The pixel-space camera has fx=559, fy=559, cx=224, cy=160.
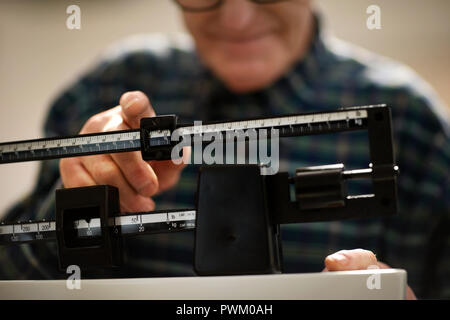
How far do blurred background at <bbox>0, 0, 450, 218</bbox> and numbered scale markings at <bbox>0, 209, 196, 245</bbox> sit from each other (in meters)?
0.71

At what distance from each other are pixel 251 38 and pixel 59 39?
1.83ft

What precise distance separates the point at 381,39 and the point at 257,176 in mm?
738

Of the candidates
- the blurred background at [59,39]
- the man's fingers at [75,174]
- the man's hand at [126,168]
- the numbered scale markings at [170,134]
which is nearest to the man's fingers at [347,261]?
the numbered scale markings at [170,134]

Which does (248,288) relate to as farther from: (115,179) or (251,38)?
(251,38)

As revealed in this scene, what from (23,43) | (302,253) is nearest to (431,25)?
(302,253)

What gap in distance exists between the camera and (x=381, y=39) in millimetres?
1271

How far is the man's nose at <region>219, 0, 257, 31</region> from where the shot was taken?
4.25 ft

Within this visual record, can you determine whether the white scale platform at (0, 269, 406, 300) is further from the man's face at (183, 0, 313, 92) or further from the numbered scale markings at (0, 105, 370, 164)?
the man's face at (183, 0, 313, 92)

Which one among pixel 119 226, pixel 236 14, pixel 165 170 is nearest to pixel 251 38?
pixel 236 14

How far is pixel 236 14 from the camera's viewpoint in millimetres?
1296

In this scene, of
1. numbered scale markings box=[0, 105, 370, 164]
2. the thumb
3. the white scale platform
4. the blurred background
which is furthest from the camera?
the blurred background

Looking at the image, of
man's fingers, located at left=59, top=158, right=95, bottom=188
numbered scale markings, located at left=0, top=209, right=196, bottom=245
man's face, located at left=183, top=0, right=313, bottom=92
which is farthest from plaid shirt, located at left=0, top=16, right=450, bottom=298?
numbered scale markings, located at left=0, top=209, right=196, bottom=245

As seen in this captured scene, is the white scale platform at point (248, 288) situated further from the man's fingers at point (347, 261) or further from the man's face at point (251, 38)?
the man's face at point (251, 38)

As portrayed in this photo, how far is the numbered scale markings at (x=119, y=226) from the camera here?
722 millimetres
